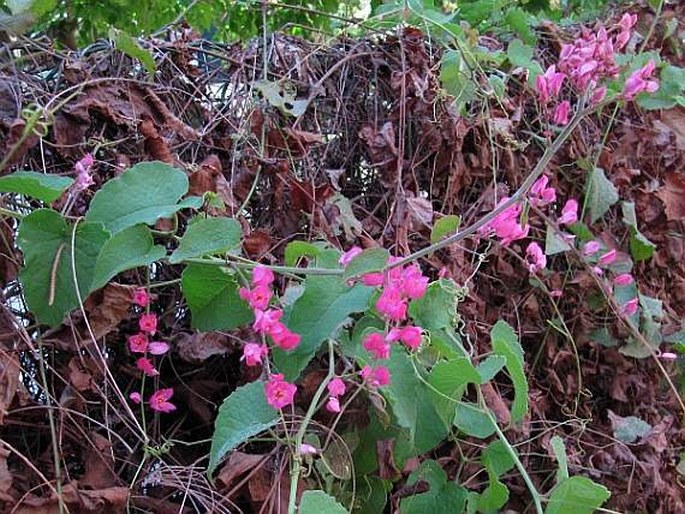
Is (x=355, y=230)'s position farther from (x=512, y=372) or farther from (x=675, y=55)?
(x=675, y=55)

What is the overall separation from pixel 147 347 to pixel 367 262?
0.30 m

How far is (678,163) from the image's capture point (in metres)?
1.84

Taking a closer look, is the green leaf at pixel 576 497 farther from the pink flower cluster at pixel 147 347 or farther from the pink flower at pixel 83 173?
the pink flower at pixel 83 173

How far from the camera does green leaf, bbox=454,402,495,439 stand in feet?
3.74

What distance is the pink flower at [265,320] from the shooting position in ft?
2.99

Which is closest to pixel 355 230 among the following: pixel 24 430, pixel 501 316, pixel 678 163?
pixel 501 316

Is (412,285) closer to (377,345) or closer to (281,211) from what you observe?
(377,345)

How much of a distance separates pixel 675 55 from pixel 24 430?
1.63m

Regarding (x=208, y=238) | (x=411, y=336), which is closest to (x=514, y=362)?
(x=411, y=336)

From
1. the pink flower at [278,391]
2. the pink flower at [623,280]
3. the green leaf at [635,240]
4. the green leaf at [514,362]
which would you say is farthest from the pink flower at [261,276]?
the green leaf at [635,240]

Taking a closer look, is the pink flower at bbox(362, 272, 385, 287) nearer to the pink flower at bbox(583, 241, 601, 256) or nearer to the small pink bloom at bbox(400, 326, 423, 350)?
the small pink bloom at bbox(400, 326, 423, 350)

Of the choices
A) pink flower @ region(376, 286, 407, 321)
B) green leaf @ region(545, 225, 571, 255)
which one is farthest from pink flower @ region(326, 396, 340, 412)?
green leaf @ region(545, 225, 571, 255)

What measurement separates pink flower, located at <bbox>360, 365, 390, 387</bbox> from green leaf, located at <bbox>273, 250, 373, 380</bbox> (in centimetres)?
6

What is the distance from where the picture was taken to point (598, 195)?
1634mm
